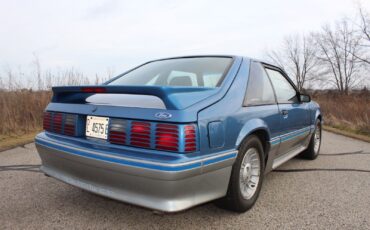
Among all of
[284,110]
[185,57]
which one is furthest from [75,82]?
[284,110]

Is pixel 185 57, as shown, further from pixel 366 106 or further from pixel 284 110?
pixel 366 106

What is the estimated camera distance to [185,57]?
11.0 ft

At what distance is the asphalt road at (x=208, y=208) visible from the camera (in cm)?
244

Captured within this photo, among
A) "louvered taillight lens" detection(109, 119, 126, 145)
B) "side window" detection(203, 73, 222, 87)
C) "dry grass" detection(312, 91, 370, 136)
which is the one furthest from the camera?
"dry grass" detection(312, 91, 370, 136)

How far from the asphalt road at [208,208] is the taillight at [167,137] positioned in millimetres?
790

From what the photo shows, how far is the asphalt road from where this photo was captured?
244 centimetres

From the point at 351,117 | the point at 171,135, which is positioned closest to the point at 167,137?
the point at 171,135

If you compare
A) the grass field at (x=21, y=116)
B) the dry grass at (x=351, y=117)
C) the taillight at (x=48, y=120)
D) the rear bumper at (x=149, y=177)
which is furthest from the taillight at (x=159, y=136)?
the dry grass at (x=351, y=117)

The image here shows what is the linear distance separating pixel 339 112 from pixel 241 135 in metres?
13.3

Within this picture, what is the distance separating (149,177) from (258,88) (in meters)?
1.59

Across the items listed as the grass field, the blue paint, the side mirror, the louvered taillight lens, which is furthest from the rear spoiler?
the grass field

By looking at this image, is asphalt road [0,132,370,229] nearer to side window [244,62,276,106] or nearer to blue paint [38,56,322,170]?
blue paint [38,56,322,170]

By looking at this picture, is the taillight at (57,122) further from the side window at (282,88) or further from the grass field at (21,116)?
the grass field at (21,116)

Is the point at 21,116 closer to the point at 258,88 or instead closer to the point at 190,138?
the point at 258,88
